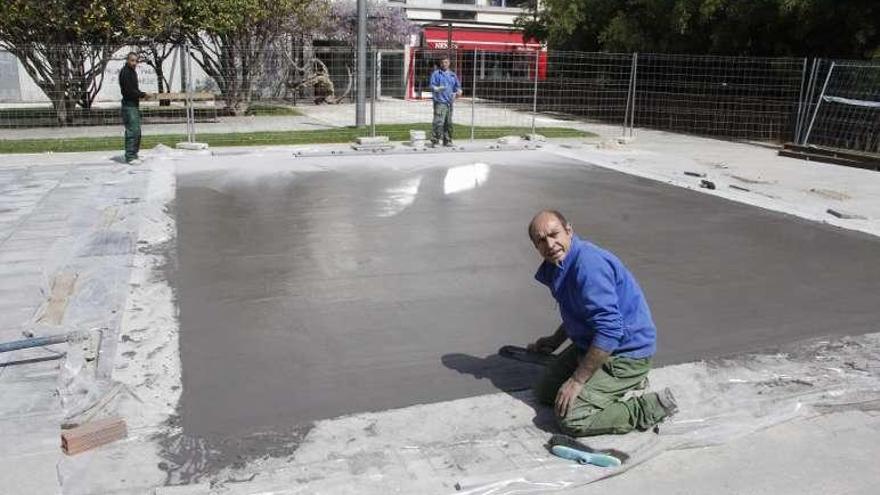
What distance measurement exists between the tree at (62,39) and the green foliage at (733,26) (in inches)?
545

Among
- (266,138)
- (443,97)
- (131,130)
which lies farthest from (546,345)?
(266,138)

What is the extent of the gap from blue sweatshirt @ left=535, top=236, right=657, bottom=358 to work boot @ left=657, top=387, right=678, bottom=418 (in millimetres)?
247

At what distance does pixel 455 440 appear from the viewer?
13.1 feet

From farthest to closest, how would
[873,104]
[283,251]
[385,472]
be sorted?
1. [873,104]
2. [283,251]
3. [385,472]

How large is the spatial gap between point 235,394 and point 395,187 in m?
6.94

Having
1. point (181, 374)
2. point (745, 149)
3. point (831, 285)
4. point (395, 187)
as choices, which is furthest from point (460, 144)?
point (181, 374)

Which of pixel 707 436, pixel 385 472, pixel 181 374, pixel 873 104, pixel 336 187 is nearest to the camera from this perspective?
pixel 385 472

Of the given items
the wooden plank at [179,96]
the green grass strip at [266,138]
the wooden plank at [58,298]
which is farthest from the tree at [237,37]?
the wooden plank at [58,298]

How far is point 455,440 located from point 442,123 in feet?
38.8

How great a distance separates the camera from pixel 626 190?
11.2m

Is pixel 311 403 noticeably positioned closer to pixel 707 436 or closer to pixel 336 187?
pixel 707 436

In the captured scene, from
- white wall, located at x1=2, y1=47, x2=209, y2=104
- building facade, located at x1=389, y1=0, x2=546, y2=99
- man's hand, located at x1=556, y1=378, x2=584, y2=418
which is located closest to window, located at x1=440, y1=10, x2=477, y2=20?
building facade, located at x1=389, y1=0, x2=546, y2=99

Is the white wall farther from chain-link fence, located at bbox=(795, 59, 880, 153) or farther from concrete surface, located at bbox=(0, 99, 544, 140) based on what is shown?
chain-link fence, located at bbox=(795, 59, 880, 153)

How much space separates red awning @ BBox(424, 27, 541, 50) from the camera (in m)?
37.3
